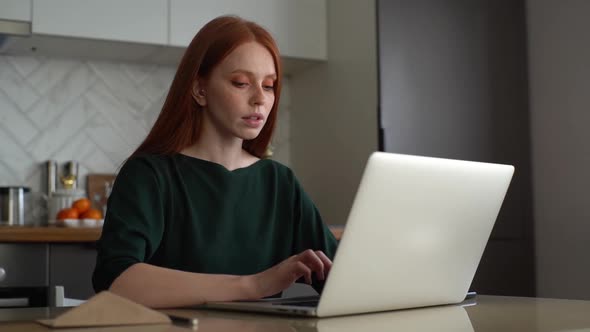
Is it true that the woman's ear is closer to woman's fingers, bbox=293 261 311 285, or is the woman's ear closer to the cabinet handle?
woman's fingers, bbox=293 261 311 285

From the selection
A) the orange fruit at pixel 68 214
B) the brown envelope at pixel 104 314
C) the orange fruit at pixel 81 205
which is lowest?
the brown envelope at pixel 104 314

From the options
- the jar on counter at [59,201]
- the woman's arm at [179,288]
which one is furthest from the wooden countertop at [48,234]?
the woman's arm at [179,288]

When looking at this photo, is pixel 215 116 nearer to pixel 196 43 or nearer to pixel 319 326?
pixel 196 43

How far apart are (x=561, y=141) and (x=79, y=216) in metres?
1.56

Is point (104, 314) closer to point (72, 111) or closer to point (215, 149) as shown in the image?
point (215, 149)

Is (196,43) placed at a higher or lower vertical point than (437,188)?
higher

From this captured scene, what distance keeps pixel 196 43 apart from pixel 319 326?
664mm

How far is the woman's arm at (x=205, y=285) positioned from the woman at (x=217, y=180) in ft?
0.33

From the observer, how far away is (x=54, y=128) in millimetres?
2951

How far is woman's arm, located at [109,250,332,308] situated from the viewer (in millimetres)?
1027

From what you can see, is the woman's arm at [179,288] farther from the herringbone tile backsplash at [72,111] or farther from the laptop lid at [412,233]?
the herringbone tile backsplash at [72,111]

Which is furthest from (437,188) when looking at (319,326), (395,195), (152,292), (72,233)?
(72,233)

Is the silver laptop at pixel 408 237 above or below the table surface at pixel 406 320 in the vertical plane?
above

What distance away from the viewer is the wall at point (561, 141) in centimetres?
257
